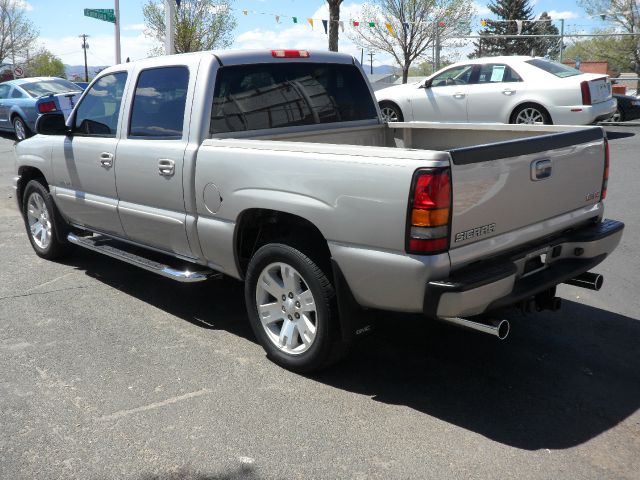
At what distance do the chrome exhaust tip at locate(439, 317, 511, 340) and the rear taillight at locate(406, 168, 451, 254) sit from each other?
0.42 meters

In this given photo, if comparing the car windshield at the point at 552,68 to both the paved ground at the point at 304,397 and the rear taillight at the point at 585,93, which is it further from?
the paved ground at the point at 304,397

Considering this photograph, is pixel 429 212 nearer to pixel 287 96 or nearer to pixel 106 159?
pixel 287 96

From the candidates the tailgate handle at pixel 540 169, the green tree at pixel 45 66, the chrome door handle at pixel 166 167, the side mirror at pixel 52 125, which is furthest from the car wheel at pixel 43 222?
the green tree at pixel 45 66

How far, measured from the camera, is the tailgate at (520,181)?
3389 millimetres

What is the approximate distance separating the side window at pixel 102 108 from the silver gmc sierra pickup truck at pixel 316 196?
2 cm

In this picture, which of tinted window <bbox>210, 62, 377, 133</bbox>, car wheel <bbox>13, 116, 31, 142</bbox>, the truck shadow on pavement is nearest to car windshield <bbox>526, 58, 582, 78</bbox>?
tinted window <bbox>210, 62, 377, 133</bbox>

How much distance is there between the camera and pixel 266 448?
3326 millimetres

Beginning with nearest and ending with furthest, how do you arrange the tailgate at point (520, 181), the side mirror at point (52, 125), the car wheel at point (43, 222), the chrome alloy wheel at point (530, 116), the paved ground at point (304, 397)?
1. the paved ground at point (304, 397)
2. the tailgate at point (520, 181)
3. the side mirror at point (52, 125)
4. the car wheel at point (43, 222)
5. the chrome alloy wheel at point (530, 116)

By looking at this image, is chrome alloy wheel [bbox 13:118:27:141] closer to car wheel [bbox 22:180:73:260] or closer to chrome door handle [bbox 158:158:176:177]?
car wheel [bbox 22:180:73:260]

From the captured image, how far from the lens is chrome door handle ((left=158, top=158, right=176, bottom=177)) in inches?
182

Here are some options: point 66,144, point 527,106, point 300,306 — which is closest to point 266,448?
point 300,306

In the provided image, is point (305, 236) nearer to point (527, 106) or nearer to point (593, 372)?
point (593, 372)

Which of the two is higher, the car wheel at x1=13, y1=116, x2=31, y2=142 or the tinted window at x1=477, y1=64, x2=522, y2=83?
the tinted window at x1=477, y1=64, x2=522, y2=83

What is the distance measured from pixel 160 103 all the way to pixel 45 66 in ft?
268
